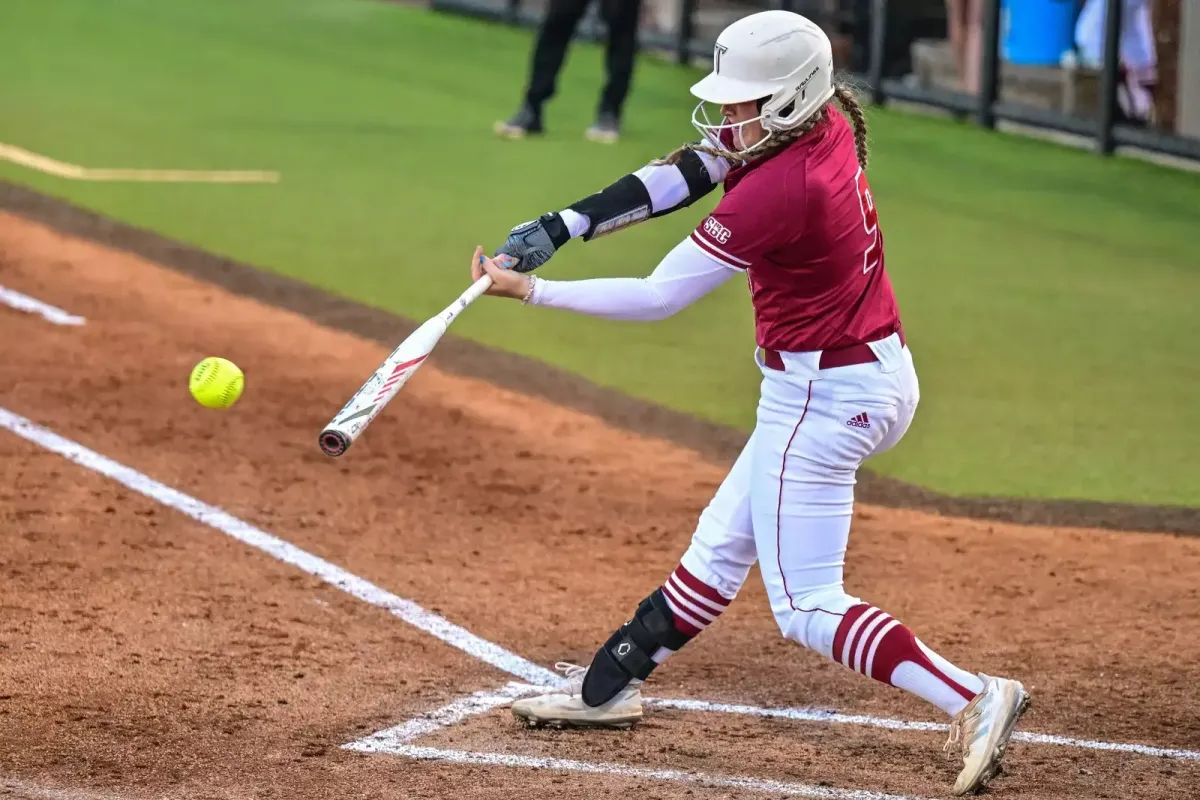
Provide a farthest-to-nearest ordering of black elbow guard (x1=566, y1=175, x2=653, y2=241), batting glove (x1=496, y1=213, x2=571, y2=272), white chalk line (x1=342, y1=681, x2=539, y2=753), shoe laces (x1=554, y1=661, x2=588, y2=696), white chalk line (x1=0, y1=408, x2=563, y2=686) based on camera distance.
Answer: white chalk line (x1=0, y1=408, x2=563, y2=686), shoe laces (x1=554, y1=661, x2=588, y2=696), white chalk line (x1=342, y1=681, x2=539, y2=753), black elbow guard (x1=566, y1=175, x2=653, y2=241), batting glove (x1=496, y1=213, x2=571, y2=272)

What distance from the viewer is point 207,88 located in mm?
15344

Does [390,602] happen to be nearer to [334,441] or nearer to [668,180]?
[334,441]

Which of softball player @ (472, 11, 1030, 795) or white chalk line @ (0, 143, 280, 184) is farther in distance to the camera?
white chalk line @ (0, 143, 280, 184)

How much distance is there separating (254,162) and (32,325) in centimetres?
434

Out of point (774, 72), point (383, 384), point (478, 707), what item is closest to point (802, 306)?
point (774, 72)

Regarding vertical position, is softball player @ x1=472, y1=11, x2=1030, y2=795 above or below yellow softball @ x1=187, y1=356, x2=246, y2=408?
above

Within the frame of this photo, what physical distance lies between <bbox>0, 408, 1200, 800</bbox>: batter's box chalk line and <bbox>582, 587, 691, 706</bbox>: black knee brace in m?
0.29

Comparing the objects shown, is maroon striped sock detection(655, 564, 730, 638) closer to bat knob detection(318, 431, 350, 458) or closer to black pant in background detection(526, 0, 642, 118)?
bat knob detection(318, 431, 350, 458)

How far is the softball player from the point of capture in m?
4.20

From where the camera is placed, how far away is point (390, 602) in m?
5.91

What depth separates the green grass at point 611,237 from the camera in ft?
26.9

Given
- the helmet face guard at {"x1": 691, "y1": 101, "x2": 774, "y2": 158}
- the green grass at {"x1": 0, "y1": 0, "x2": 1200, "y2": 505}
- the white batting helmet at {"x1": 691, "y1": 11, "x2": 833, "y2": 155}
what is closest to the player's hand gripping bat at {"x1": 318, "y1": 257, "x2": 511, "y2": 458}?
the helmet face guard at {"x1": 691, "y1": 101, "x2": 774, "y2": 158}

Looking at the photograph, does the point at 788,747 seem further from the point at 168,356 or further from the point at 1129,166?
the point at 1129,166

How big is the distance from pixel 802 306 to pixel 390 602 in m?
2.20
